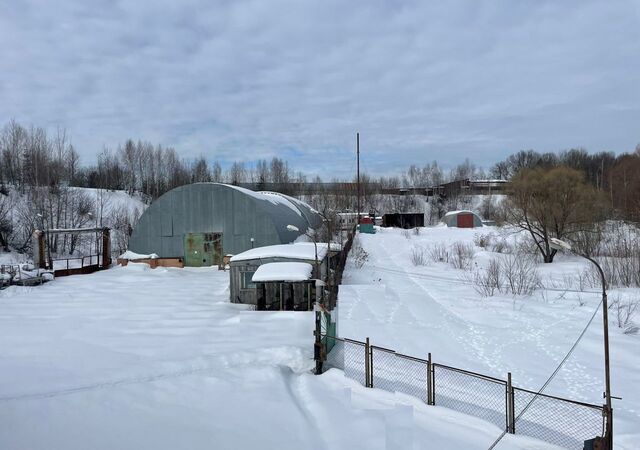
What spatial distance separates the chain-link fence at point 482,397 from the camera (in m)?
7.49

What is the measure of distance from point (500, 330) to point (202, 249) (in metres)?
18.8

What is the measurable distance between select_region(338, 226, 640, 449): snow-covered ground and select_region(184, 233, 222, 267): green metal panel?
8831mm

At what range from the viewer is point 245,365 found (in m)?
9.98

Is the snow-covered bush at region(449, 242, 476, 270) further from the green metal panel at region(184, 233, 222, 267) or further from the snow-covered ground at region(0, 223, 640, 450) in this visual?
the green metal panel at region(184, 233, 222, 267)

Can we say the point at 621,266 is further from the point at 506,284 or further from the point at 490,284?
the point at 490,284

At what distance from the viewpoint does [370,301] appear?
1780 cm

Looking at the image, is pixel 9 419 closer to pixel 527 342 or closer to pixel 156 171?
pixel 527 342

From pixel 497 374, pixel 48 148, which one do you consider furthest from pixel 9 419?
pixel 48 148

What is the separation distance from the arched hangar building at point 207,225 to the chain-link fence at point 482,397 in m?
16.4

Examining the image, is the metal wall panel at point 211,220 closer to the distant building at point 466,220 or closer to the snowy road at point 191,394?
the snowy road at point 191,394

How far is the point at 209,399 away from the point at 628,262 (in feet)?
72.7

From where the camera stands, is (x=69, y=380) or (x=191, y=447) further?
(x=69, y=380)

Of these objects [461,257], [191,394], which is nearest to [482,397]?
[191,394]

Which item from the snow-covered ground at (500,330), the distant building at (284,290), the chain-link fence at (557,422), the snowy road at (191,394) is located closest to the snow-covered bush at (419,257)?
the snow-covered ground at (500,330)
